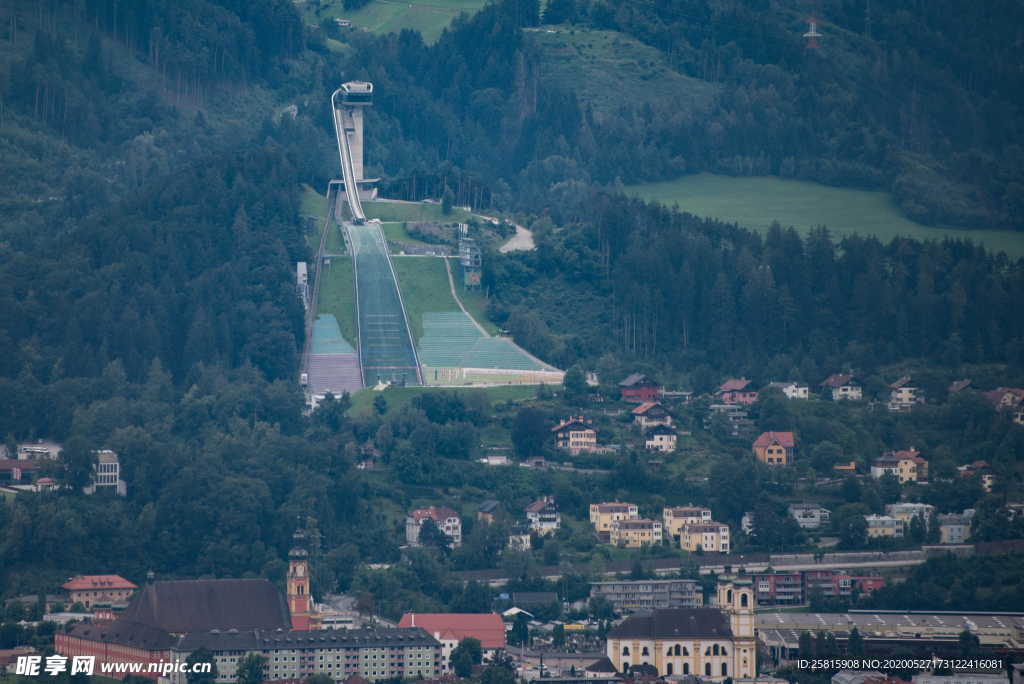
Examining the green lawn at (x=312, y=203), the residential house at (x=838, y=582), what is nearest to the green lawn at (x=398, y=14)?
the green lawn at (x=312, y=203)

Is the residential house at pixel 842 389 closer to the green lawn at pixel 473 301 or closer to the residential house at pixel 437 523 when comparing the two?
the green lawn at pixel 473 301

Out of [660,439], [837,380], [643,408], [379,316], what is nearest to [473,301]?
[379,316]

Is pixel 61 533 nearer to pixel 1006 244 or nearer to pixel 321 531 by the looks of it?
pixel 321 531

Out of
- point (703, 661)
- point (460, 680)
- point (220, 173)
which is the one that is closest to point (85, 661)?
point (460, 680)

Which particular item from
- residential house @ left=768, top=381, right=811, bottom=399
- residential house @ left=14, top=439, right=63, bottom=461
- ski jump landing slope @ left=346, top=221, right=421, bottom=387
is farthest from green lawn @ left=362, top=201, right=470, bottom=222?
residential house @ left=14, top=439, right=63, bottom=461

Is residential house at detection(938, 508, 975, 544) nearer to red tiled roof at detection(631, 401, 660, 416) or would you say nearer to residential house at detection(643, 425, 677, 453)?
residential house at detection(643, 425, 677, 453)

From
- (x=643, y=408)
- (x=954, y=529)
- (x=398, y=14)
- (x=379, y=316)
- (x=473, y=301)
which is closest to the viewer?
(x=954, y=529)

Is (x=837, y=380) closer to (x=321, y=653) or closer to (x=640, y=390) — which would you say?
(x=640, y=390)
